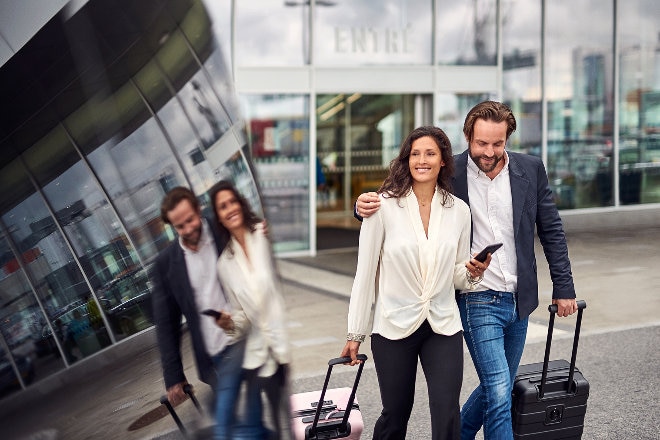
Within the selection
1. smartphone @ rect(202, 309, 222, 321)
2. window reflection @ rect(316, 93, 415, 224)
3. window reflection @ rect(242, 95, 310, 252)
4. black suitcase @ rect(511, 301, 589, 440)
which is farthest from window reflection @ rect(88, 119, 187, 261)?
window reflection @ rect(316, 93, 415, 224)

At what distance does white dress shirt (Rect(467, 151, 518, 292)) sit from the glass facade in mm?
1638

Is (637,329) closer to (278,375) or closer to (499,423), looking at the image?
(499,423)

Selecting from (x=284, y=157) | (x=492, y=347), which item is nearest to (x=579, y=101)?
(x=284, y=157)

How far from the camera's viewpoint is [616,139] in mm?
16047

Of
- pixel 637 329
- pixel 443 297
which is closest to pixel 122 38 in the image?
pixel 443 297

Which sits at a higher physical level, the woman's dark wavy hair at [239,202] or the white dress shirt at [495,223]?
the woman's dark wavy hair at [239,202]

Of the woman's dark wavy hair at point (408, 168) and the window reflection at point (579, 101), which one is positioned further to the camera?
the window reflection at point (579, 101)

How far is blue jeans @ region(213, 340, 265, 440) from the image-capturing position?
1185 mm

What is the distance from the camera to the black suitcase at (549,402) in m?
4.13

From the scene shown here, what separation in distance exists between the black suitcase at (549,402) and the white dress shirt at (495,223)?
37 cm

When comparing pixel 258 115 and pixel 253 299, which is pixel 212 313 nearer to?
pixel 253 299

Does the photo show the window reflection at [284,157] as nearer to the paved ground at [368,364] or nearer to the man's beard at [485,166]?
the paved ground at [368,364]

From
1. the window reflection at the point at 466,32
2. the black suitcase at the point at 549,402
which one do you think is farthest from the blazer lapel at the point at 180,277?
the window reflection at the point at 466,32

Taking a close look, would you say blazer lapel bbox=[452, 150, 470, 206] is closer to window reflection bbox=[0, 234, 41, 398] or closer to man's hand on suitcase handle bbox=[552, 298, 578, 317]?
man's hand on suitcase handle bbox=[552, 298, 578, 317]
